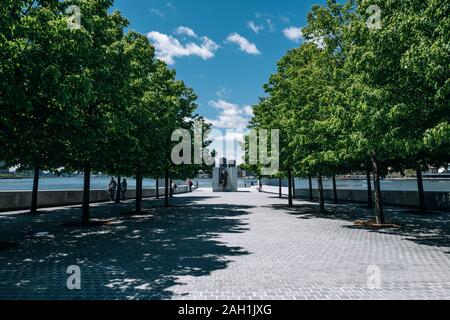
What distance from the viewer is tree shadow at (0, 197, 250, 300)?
600 centimetres

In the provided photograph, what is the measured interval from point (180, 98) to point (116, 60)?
12564 millimetres

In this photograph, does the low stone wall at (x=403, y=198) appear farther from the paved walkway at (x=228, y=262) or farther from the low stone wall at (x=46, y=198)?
the low stone wall at (x=46, y=198)

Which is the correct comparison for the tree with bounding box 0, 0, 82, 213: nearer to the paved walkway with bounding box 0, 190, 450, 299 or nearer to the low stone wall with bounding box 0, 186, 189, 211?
the paved walkway with bounding box 0, 190, 450, 299

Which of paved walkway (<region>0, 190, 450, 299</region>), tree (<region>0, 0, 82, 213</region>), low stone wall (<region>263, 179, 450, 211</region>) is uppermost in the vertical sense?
tree (<region>0, 0, 82, 213</region>)

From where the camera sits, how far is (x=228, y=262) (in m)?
8.04

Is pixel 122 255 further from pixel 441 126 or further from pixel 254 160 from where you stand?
pixel 254 160

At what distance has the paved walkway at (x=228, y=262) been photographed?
589cm

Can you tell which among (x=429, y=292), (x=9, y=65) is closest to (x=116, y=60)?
(x=9, y=65)

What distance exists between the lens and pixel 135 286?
618cm

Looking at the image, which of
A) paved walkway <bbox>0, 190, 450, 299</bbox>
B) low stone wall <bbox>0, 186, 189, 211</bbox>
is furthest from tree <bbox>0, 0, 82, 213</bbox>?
low stone wall <bbox>0, 186, 189, 211</bbox>

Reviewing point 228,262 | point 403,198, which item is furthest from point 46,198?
point 403,198

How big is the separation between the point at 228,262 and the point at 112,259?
2.97 m

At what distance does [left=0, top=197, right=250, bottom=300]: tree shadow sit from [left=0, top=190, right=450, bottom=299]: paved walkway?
0.07 feet

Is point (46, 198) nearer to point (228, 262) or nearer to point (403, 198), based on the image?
point (228, 262)
